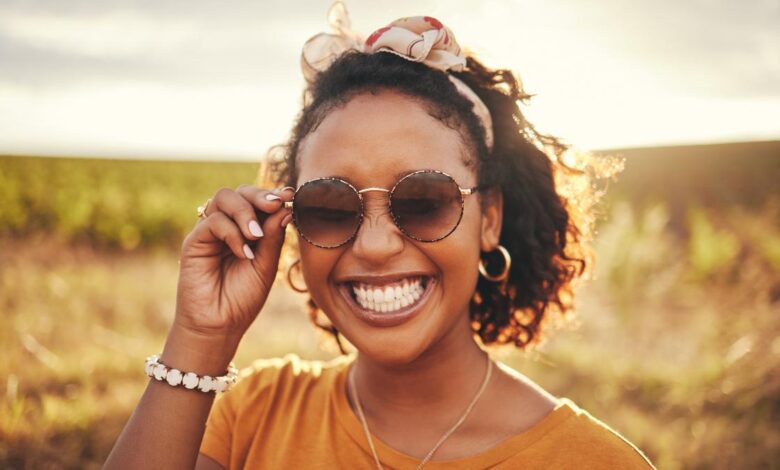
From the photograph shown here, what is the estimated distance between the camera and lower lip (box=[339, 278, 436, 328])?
221cm

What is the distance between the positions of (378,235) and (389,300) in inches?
8.6

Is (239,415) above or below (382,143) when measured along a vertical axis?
below

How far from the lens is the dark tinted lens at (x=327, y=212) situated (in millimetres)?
2186

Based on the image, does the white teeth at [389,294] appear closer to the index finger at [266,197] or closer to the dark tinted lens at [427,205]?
the dark tinted lens at [427,205]

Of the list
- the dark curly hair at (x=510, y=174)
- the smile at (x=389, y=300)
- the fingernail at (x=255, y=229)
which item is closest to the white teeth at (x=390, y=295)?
the smile at (x=389, y=300)

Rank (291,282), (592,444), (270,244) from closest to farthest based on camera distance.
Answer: (592,444)
(270,244)
(291,282)

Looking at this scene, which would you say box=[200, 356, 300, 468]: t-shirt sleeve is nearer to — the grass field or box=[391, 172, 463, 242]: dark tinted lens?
the grass field

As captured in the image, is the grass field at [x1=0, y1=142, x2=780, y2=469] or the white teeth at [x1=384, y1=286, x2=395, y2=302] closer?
the white teeth at [x1=384, y1=286, x2=395, y2=302]

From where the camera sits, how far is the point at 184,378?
2.25 meters

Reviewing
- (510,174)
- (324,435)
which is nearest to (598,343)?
(510,174)

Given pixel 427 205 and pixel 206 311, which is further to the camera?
pixel 206 311

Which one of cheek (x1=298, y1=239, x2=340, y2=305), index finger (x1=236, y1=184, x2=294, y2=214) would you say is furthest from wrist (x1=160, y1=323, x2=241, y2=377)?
index finger (x1=236, y1=184, x2=294, y2=214)

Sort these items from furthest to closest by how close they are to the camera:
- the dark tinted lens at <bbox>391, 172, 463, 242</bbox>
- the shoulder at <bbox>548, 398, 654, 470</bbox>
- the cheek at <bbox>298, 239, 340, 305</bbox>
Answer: the cheek at <bbox>298, 239, 340, 305</bbox> → the dark tinted lens at <bbox>391, 172, 463, 242</bbox> → the shoulder at <bbox>548, 398, 654, 470</bbox>

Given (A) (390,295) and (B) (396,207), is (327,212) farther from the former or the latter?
(A) (390,295)
